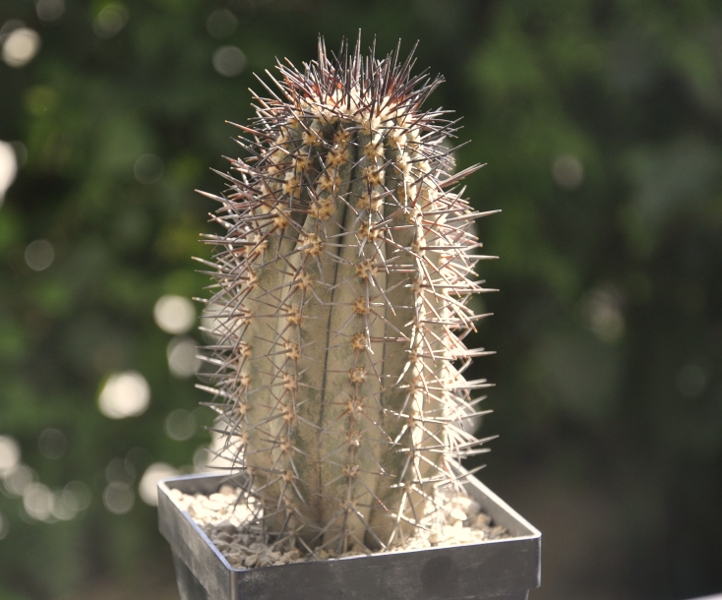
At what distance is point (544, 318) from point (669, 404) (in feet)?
1.32

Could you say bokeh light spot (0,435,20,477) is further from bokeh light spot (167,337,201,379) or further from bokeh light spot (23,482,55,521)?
bokeh light spot (167,337,201,379)

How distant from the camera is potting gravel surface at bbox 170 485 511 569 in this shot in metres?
0.81

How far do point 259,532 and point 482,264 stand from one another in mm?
1358

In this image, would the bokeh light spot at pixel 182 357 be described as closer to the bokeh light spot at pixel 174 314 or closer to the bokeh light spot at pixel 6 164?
the bokeh light spot at pixel 174 314

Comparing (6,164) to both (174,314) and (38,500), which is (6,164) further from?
(38,500)

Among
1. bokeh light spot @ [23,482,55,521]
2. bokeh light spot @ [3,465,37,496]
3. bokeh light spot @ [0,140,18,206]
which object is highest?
bokeh light spot @ [0,140,18,206]

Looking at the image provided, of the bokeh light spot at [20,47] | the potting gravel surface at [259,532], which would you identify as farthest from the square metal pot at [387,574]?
the bokeh light spot at [20,47]

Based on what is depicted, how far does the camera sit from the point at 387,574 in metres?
0.74

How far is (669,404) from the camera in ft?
7.34

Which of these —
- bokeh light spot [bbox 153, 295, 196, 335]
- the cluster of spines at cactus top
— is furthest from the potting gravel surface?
bokeh light spot [bbox 153, 295, 196, 335]

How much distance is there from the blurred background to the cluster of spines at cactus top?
3.48 ft

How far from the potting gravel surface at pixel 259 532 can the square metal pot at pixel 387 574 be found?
34 millimetres

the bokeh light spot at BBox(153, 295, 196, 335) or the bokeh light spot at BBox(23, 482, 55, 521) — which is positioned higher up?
the bokeh light spot at BBox(153, 295, 196, 335)

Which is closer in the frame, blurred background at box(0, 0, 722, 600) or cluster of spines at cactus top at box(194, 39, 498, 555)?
cluster of spines at cactus top at box(194, 39, 498, 555)
